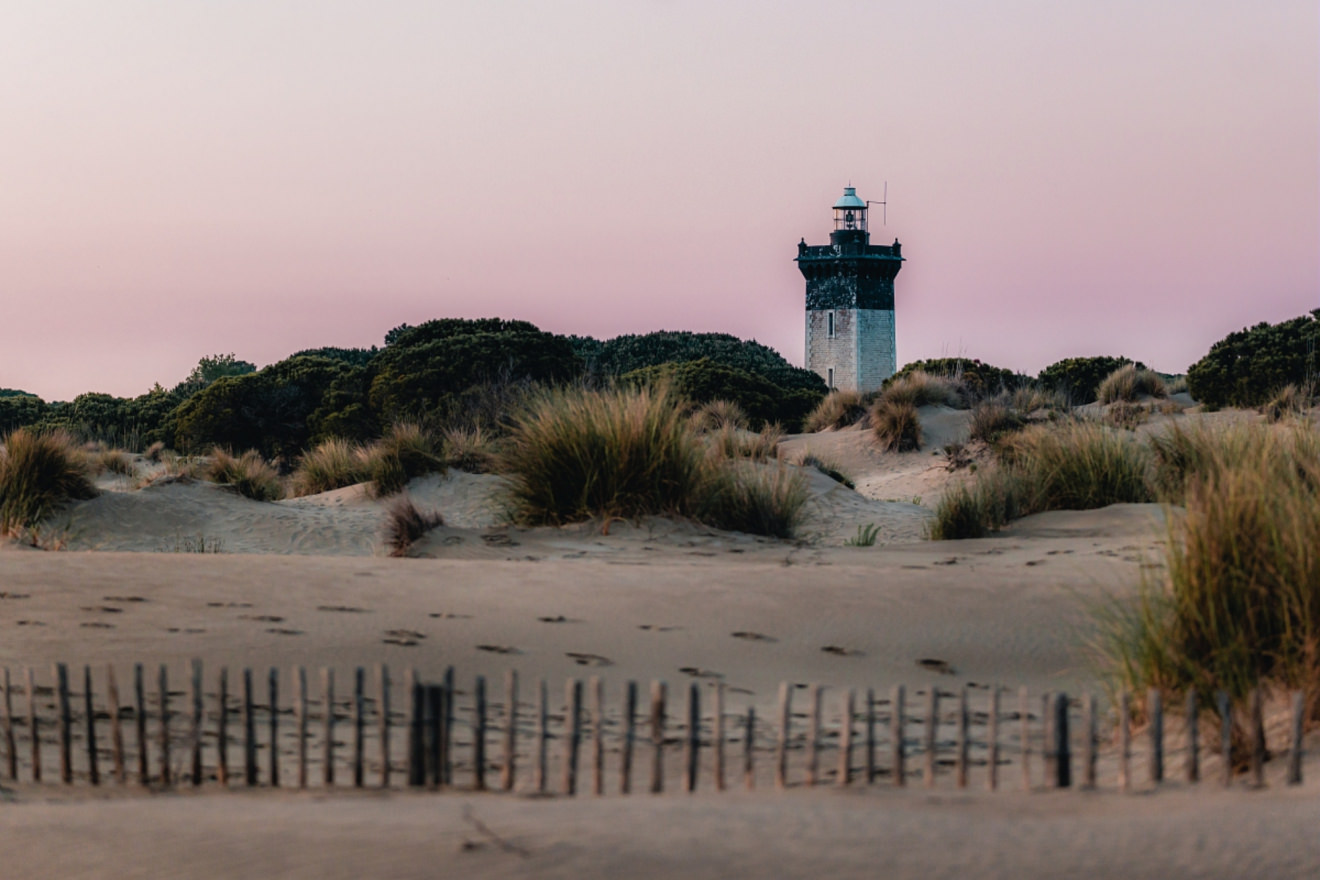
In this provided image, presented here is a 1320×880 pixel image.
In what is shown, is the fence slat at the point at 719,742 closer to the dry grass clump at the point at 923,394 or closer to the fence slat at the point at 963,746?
the fence slat at the point at 963,746

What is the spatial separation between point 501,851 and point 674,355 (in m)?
46.5

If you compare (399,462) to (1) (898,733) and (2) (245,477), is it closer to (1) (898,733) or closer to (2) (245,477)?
(2) (245,477)

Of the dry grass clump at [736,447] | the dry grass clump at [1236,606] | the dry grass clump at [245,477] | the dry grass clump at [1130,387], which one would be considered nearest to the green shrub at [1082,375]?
the dry grass clump at [1130,387]

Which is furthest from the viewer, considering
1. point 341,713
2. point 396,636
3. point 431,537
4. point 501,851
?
point 431,537

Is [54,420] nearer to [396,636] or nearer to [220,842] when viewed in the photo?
[396,636]

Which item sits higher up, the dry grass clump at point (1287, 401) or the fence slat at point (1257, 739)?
the dry grass clump at point (1287, 401)

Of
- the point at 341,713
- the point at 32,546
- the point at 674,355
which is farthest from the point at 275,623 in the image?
the point at 674,355

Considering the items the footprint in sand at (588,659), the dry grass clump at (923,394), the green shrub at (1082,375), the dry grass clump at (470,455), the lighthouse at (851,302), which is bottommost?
the footprint in sand at (588,659)

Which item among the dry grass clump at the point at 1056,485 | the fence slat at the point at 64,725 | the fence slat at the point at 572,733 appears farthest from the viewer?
the dry grass clump at the point at 1056,485

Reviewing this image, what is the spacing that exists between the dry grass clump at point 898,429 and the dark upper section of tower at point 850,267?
28417 mm

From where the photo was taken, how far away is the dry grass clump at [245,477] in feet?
52.5

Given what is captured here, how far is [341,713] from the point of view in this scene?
216 inches

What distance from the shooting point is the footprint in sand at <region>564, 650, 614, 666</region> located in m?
6.18

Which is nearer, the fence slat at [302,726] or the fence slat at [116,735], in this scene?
the fence slat at [302,726]
